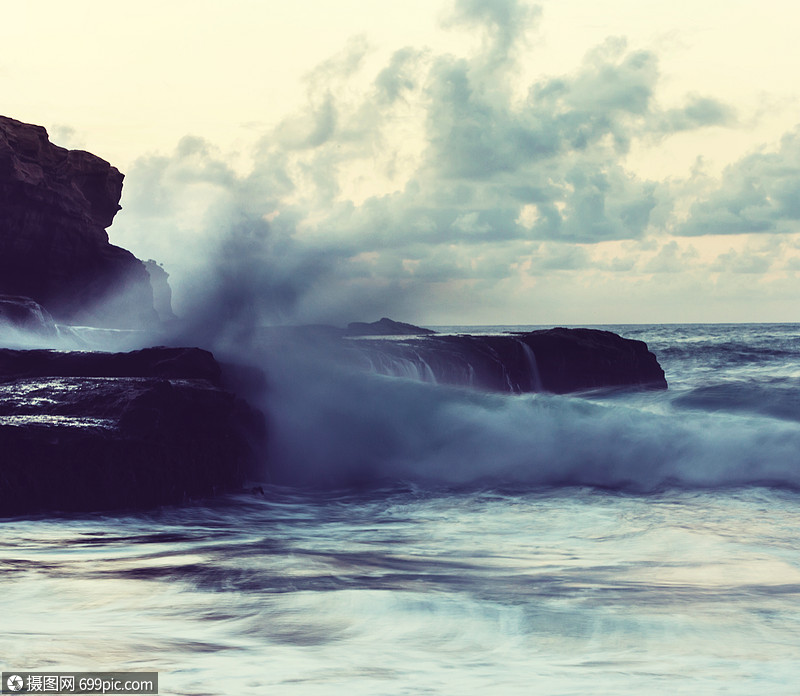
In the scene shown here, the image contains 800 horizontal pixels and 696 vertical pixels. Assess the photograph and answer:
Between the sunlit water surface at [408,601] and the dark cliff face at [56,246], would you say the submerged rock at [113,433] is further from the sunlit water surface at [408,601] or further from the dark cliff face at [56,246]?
the dark cliff face at [56,246]

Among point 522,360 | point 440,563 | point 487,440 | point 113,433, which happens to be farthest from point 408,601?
point 522,360

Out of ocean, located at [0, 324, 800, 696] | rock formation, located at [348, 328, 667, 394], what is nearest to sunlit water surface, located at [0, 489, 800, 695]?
ocean, located at [0, 324, 800, 696]

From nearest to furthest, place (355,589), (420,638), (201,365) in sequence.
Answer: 1. (420,638)
2. (355,589)
3. (201,365)

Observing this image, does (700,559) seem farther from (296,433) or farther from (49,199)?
(49,199)

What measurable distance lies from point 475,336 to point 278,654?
14.9 meters

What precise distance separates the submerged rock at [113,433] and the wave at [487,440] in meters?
1.36

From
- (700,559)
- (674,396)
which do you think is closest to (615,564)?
(700,559)

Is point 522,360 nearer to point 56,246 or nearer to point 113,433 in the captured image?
point 113,433

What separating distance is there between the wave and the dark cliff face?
1263 centimetres

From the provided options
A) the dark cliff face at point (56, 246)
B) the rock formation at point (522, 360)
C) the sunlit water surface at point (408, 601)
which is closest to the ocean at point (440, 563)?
the sunlit water surface at point (408, 601)

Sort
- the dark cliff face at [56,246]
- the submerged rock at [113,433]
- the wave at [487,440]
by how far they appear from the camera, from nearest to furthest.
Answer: the submerged rock at [113,433] → the wave at [487,440] → the dark cliff face at [56,246]

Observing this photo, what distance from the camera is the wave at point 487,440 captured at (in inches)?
405

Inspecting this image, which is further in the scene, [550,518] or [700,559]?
[550,518]

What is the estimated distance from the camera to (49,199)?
861 inches
